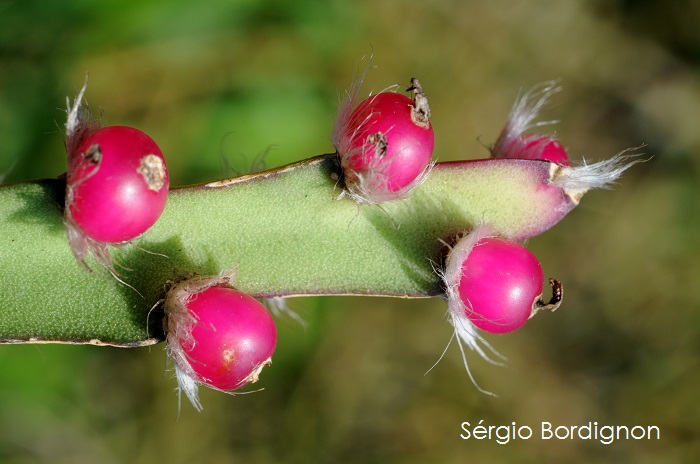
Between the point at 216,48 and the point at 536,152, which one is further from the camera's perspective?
the point at 216,48

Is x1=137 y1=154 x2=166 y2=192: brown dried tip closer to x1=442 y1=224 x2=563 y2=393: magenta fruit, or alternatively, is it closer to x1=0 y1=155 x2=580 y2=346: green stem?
x1=0 y1=155 x2=580 y2=346: green stem

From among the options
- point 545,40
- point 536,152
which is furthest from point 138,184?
point 545,40

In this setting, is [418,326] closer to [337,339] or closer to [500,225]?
[337,339]

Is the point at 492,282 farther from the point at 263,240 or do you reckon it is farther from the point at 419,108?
the point at 263,240

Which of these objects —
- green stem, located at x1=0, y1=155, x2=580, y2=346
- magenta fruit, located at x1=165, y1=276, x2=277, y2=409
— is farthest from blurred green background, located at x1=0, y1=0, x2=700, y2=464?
magenta fruit, located at x1=165, y1=276, x2=277, y2=409

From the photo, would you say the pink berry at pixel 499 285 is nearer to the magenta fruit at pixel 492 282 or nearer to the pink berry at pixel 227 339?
the magenta fruit at pixel 492 282

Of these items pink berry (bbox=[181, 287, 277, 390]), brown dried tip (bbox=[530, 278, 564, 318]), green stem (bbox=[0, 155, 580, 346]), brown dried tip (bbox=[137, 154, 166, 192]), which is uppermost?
brown dried tip (bbox=[137, 154, 166, 192])
